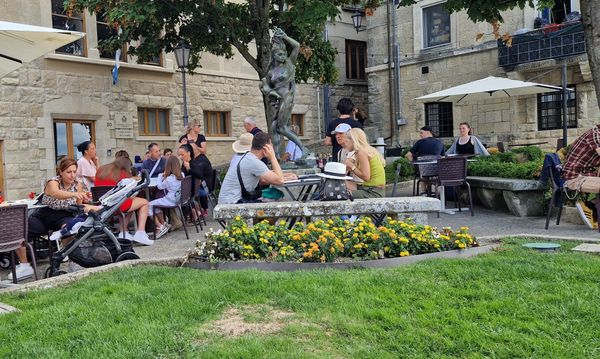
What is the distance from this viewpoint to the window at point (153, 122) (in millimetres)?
16641

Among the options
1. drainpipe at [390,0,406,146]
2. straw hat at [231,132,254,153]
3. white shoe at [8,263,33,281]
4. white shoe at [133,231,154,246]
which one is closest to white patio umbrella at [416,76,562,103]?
drainpipe at [390,0,406,146]

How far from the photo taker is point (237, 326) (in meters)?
3.67

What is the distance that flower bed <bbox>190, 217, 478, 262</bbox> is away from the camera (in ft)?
17.3

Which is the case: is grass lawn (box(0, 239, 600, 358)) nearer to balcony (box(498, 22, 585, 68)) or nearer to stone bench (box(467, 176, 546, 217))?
stone bench (box(467, 176, 546, 217))

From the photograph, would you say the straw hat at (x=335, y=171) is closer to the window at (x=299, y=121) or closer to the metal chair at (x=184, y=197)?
the metal chair at (x=184, y=197)

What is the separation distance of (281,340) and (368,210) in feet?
9.99

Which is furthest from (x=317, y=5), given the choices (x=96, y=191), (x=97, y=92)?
(x=97, y=92)

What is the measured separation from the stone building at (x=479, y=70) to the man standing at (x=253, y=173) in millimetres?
14130

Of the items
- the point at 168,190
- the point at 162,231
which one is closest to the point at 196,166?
the point at 168,190

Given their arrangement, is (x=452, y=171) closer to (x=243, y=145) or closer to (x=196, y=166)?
(x=243, y=145)

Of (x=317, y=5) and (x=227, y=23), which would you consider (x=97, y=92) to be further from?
(x=317, y=5)

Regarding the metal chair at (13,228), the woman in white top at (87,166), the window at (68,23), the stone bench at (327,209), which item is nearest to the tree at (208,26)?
the window at (68,23)

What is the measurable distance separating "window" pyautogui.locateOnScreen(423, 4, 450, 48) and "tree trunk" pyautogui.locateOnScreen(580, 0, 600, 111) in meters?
15.9

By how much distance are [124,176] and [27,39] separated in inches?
101
